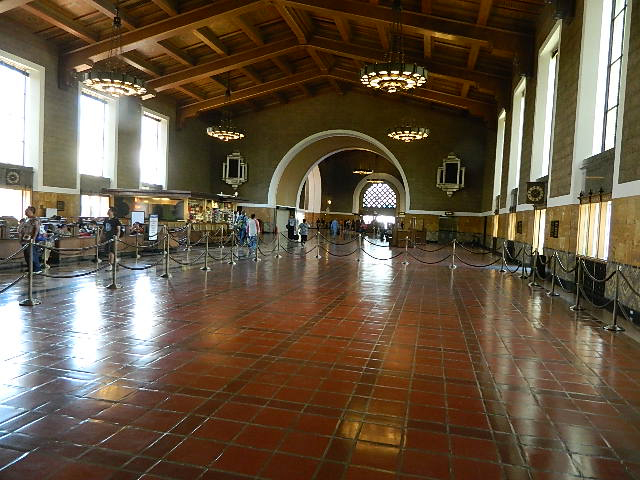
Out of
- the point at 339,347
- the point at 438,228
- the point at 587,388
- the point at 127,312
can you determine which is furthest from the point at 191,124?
the point at 587,388

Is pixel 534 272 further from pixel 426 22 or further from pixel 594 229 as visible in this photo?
pixel 426 22

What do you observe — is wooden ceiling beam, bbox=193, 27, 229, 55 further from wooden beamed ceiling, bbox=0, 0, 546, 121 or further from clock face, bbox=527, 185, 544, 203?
clock face, bbox=527, 185, 544, 203

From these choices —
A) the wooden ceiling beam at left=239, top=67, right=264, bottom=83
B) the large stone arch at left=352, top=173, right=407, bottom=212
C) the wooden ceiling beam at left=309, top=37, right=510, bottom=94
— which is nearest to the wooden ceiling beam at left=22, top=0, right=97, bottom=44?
the wooden ceiling beam at left=239, top=67, right=264, bottom=83

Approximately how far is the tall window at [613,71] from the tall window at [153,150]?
1827 centimetres

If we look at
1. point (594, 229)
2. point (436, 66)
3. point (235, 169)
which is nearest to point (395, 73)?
point (436, 66)

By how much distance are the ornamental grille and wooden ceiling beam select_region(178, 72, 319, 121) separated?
22889 millimetres

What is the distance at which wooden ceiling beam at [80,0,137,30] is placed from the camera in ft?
42.6

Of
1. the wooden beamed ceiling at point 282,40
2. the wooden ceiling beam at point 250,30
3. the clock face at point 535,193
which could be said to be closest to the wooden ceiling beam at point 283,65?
the wooden beamed ceiling at point 282,40

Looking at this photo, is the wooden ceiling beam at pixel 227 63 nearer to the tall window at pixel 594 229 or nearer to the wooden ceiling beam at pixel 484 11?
the wooden ceiling beam at pixel 484 11

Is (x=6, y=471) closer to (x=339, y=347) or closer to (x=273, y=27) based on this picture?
(x=339, y=347)

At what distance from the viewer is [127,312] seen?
605 cm

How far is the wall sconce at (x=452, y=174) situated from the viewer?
24000 millimetres

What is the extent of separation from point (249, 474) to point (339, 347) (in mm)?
2476

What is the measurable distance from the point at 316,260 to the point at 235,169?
13.7 m
